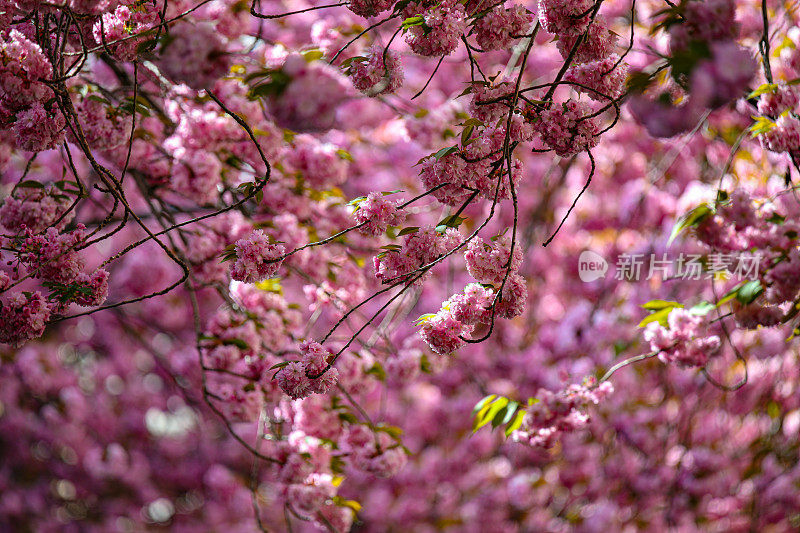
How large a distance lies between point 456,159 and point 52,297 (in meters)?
0.90

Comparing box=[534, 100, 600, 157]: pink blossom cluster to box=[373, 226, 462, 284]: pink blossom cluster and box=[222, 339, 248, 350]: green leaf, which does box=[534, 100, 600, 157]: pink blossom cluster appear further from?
box=[222, 339, 248, 350]: green leaf

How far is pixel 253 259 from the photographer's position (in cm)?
156

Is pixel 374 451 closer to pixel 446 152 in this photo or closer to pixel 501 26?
pixel 446 152

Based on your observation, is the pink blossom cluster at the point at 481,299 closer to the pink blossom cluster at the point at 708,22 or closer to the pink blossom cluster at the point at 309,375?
the pink blossom cluster at the point at 309,375

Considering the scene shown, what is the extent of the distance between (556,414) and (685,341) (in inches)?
15.0

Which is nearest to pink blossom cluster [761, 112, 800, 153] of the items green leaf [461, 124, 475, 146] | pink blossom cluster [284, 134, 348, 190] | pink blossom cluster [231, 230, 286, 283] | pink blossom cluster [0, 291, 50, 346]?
green leaf [461, 124, 475, 146]

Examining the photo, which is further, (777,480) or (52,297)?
(777,480)

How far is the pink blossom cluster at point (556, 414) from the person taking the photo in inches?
74.1

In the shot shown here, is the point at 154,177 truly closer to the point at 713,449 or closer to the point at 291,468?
the point at 291,468

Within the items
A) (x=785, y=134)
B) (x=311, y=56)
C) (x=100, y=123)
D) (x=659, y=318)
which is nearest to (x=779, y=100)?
(x=785, y=134)

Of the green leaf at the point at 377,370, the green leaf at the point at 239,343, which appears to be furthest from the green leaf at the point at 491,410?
the green leaf at the point at 239,343

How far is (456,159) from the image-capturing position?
1396mm

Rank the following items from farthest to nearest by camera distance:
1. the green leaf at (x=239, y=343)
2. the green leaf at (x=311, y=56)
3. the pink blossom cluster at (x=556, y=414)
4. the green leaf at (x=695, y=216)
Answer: the green leaf at (x=239, y=343)
the pink blossom cluster at (x=556, y=414)
the green leaf at (x=695, y=216)
the green leaf at (x=311, y=56)

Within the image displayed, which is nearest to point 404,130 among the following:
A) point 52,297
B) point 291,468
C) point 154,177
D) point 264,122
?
point 264,122
